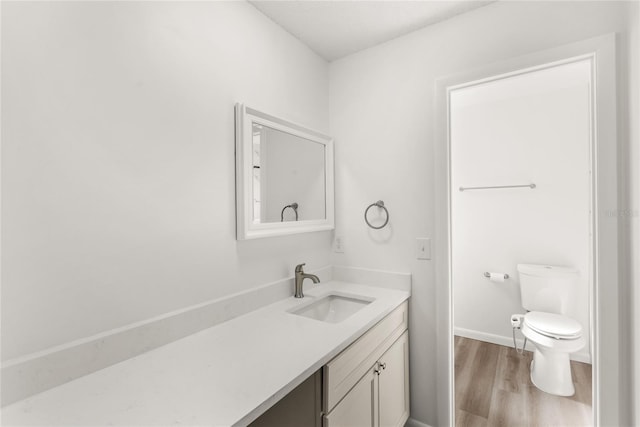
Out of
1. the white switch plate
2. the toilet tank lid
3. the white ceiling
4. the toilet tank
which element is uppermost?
the white ceiling

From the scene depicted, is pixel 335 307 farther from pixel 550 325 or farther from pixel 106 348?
pixel 550 325

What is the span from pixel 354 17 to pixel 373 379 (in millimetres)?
1856

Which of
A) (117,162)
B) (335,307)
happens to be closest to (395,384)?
(335,307)

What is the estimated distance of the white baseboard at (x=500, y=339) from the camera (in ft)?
8.33

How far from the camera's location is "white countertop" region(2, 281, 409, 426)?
2.54 ft

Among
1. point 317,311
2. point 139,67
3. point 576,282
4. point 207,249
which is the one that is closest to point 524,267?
point 576,282

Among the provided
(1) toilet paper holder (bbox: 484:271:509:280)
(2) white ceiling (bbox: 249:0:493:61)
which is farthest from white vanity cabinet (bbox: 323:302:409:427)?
(2) white ceiling (bbox: 249:0:493:61)

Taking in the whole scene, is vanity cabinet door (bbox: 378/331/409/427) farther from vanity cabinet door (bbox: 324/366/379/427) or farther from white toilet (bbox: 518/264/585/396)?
white toilet (bbox: 518/264/585/396)

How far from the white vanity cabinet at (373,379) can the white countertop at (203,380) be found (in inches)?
3.6

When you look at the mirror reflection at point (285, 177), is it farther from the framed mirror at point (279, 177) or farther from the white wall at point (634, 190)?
the white wall at point (634, 190)

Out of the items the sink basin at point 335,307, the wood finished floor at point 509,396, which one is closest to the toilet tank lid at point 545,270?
the wood finished floor at point 509,396

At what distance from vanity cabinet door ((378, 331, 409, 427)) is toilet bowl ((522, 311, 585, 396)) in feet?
3.59

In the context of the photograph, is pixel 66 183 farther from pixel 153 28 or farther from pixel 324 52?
pixel 324 52

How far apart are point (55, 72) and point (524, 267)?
317cm
